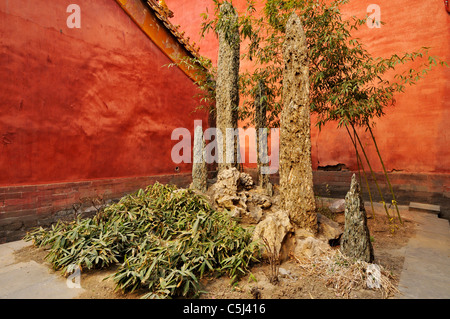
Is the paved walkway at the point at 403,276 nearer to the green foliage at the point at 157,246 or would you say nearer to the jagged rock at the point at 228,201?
the green foliage at the point at 157,246

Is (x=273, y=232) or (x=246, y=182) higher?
(x=246, y=182)

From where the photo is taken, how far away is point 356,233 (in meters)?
2.67

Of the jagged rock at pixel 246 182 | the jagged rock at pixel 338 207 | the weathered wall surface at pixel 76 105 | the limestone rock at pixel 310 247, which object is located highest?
the weathered wall surface at pixel 76 105

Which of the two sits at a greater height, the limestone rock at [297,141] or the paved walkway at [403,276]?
the limestone rock at [297,141]

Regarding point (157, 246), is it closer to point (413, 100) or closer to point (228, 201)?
point (228, 201)

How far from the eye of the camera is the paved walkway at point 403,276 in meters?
2.25

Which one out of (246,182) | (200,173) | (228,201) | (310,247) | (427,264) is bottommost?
(427,264)

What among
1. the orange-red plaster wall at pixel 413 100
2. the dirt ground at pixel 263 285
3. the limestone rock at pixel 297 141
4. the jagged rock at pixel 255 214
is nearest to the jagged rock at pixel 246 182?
the jagged rock at pixel 255 214

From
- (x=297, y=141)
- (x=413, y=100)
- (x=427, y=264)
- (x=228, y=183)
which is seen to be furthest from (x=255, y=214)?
(x=413, y=100)

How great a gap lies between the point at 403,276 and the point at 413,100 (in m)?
4.74

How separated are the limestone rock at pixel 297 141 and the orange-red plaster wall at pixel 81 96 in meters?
3.84

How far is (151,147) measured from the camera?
6.25 metres
